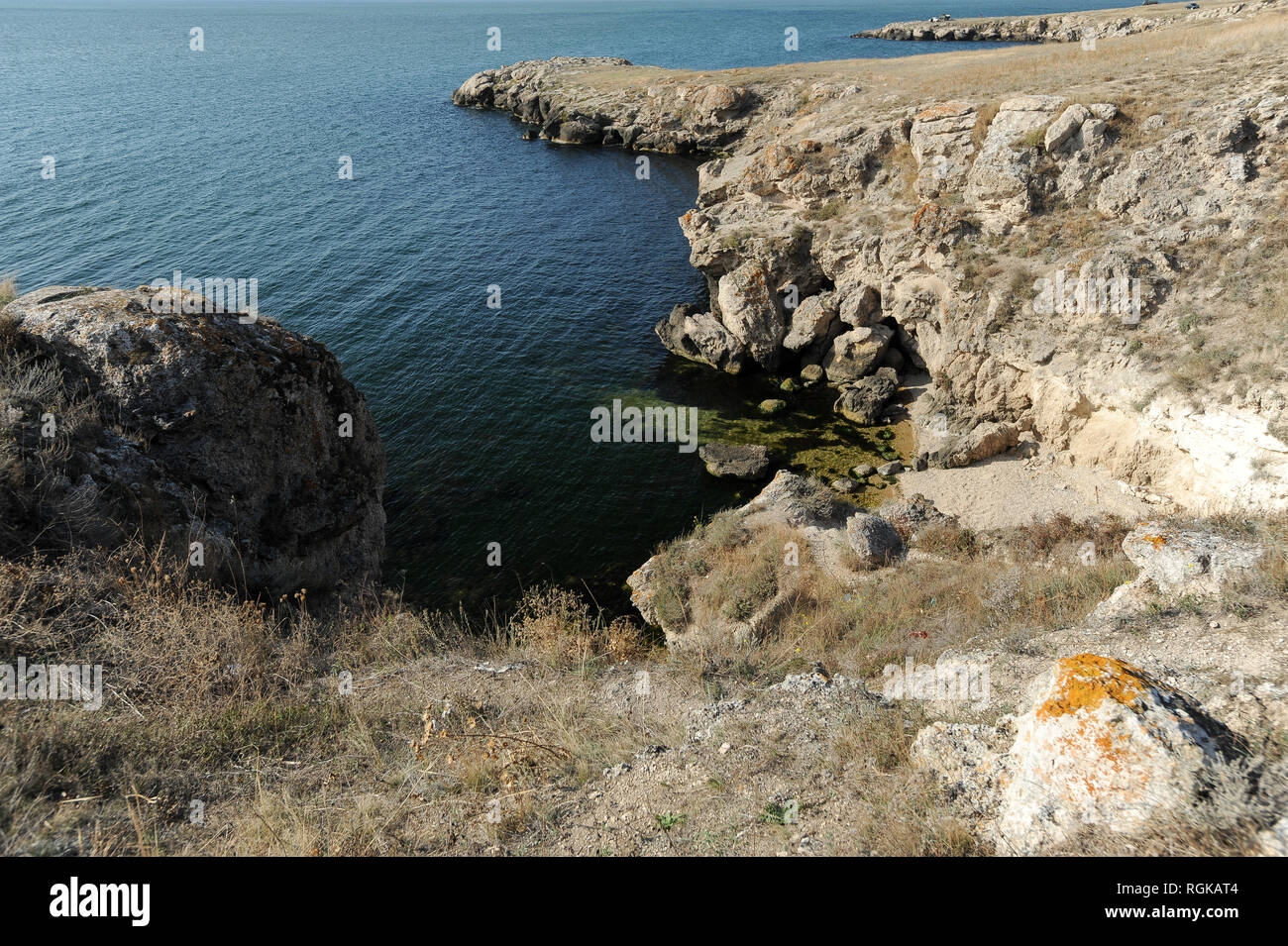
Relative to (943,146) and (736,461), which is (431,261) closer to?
(736,461)

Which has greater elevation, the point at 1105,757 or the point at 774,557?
the point at 1105,757

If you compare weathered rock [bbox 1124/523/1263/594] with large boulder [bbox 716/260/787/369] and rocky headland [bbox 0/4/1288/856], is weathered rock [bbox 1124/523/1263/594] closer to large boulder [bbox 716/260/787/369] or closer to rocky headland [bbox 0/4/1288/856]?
rocky headland [bbox 0/4/1288/856]

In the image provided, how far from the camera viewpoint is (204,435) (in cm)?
1360

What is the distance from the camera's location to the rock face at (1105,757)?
5.30 m

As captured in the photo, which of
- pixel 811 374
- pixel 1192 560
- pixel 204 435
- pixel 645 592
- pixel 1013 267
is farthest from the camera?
pixel 811 374

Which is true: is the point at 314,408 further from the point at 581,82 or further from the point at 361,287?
the point at 581,82

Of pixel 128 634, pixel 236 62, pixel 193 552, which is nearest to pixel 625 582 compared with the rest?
pixel 193 552

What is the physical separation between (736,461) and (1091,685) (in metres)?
20.1

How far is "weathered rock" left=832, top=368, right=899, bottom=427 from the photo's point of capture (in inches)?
1107

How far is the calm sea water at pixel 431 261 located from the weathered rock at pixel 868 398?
4.44m

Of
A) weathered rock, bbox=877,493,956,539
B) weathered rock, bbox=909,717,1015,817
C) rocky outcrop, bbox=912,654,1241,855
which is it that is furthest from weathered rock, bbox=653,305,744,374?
rocky outcrop, bbox=912,654,1241,855

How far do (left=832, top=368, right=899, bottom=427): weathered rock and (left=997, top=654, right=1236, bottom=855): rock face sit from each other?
22.9 meters

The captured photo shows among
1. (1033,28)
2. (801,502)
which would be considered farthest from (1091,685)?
(1033,28)

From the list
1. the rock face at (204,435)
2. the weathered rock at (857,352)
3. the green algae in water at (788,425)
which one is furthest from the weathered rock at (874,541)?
the rock face at (204,435)
